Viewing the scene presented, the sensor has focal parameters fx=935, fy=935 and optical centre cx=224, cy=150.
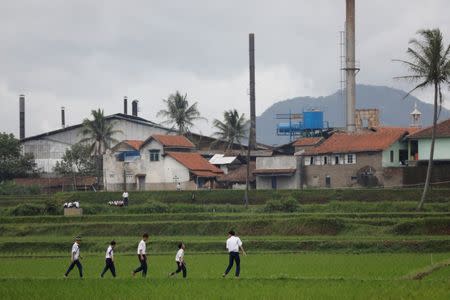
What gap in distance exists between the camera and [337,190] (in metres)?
63.9

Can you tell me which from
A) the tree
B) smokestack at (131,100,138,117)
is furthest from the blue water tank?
smokestack at (131,100,138,117)

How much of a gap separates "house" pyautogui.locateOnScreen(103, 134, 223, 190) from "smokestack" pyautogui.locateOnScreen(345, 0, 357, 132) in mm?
12711

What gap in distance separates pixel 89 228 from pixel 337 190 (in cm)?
1962

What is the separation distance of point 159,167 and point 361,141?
1863 centimetres

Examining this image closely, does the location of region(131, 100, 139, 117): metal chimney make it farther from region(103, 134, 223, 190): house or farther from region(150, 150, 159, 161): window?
region(150, 150, 159, 161): window

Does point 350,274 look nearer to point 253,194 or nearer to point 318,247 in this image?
point 318,247

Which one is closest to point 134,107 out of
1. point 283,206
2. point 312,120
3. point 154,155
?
point 312,120

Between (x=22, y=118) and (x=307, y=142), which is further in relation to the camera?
(x=22, y=118)

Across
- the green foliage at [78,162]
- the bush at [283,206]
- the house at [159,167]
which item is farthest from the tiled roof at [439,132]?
the green foliage at [78,162]

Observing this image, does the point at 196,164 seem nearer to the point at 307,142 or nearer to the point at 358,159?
the point at 307,142

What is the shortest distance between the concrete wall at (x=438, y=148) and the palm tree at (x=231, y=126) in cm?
2283

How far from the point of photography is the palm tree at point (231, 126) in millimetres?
87438

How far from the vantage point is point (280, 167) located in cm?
7731

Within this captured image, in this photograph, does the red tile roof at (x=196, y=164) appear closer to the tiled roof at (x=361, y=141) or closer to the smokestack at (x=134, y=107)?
the tiled roof at (x=361, y=141)
